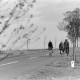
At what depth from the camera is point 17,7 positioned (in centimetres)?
544

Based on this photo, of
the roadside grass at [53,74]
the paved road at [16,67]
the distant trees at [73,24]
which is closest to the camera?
the roadside grass at [53,74]

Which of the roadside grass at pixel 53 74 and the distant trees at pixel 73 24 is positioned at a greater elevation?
the distant trees at pixel 73 24

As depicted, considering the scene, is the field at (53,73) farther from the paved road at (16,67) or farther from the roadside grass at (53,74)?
the paved road at (16,67)

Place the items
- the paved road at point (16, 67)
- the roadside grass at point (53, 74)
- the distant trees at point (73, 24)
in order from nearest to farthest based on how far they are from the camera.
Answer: the roadside grass at point (53, 74), the paved road at point (16, 67), the distant trees at point (73, 24)

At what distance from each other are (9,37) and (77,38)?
17.2 meters

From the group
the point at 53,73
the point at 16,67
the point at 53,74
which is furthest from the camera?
the point at 16,67

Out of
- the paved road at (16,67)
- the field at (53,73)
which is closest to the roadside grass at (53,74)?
the field at (53,73)

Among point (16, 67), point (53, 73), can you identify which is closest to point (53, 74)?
point (53, 73)

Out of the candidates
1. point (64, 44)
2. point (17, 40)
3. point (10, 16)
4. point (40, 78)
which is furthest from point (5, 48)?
point (64, 44)

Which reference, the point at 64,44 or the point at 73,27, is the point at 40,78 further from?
the point at 64,44

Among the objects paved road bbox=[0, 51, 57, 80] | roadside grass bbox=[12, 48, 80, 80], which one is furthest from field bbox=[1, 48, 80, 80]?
paved road bbox=[0, 51, 57, 80]

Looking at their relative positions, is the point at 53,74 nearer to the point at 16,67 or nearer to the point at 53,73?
the point at 53,73

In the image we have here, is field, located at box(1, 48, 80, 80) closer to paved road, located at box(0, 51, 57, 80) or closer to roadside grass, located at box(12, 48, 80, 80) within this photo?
roadside grass, located at box(12, 48, 80, 80)

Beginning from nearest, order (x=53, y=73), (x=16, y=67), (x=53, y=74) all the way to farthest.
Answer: (x=53, y=74), (x=53, y=73), (x=16, y=67)
